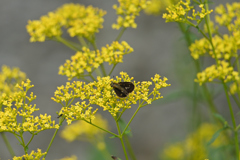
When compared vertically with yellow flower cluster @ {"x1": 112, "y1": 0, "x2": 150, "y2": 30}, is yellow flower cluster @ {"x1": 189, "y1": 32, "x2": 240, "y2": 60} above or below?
below

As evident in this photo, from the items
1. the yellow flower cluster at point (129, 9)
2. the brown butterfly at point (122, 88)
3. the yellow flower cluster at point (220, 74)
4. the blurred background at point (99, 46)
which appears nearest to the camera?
the brown butterfly at point (122, 88)

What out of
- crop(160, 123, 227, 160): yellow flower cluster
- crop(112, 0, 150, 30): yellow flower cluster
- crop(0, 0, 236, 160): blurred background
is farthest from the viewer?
crop(0, 0, 236, 160): blurred background

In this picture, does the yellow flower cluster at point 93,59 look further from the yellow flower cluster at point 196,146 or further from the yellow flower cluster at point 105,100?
the yellow flower cluster at point 196,146

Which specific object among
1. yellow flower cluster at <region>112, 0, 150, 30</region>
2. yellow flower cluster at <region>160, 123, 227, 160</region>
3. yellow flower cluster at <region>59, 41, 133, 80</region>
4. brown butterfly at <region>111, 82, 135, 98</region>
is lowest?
yellow flower cluster at <region>160, 123, 227, 160</region>

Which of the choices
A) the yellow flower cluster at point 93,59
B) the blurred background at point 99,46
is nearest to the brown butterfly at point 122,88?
the yellow flower cluster at point 93,59

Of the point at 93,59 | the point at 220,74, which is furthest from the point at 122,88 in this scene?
the point at 220,74

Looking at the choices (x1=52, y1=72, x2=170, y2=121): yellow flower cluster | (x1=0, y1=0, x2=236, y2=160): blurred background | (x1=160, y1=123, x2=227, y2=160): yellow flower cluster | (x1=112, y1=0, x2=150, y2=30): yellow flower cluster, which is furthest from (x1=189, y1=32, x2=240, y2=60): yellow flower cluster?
(x1=0, y1=0, x2=236, y2=160): blurred background

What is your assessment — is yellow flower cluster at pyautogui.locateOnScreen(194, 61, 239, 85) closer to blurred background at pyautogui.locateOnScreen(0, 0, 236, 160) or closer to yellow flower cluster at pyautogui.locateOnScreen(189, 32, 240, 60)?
yellow flower cluster at pyautogui.locateOnScreen(189, 32, 240, 60)

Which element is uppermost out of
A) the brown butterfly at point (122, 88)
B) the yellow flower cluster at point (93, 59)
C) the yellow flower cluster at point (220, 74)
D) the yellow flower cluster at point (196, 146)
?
the yellow flower cluster at point (93, 59)
